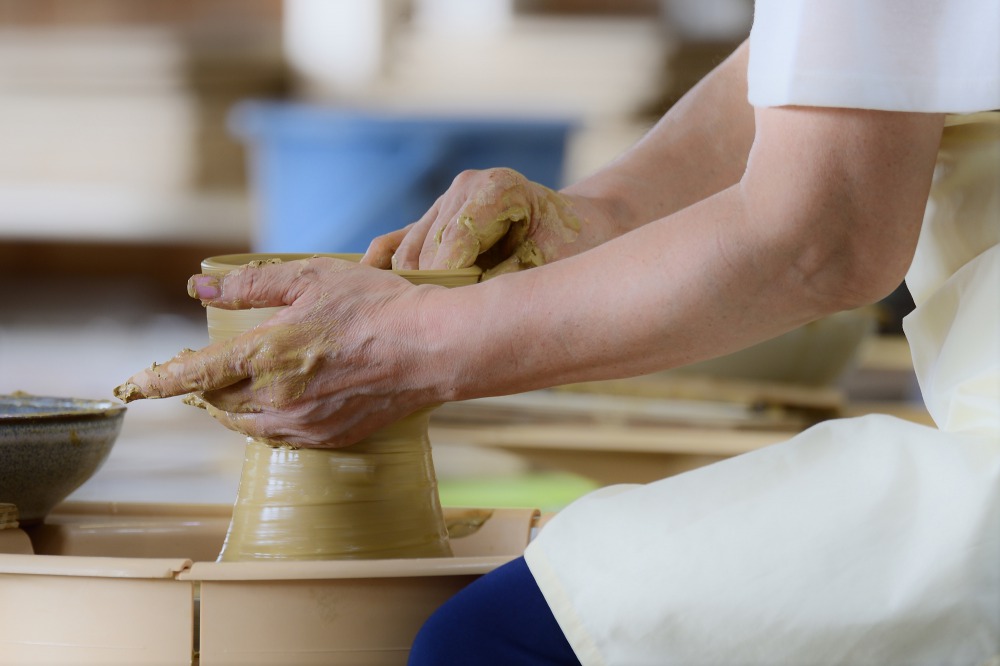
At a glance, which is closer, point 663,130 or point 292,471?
point 292,471

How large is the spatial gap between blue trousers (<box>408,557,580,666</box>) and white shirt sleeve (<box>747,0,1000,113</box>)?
1.21 ft

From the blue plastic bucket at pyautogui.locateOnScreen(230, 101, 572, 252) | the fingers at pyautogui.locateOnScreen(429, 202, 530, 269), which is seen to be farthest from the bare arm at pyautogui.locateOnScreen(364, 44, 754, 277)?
the blue plastic bucket at pyautogui.locateOnScreen(230, 101, 572, 252)

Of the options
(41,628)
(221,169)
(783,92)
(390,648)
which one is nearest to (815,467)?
(783,92)

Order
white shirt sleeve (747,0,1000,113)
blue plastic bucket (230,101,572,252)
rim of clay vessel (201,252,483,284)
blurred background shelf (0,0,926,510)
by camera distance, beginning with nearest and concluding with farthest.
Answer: white shirt sleeve (747,0,1000,113) < rim of clay vessel (201,252,483,284) < blue plastic bucket (230,101,572,252) < blurred background shelf (0,0,926,510)

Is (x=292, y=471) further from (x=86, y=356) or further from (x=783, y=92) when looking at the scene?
(x=86, y=356)

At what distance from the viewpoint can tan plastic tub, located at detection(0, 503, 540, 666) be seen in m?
0.87

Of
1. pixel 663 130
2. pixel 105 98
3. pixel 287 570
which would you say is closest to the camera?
pixel 287 570

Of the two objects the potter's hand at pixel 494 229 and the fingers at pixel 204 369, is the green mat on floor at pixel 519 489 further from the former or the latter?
the fingers at pixel 204 369

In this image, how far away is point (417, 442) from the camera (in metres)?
1.03

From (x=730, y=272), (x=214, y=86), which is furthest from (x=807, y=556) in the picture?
(x=214, y=86)

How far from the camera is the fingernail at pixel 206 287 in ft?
3.07

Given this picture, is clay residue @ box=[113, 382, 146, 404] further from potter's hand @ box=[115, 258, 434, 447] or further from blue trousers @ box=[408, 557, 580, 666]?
blue trousers @ box=[408, 557, 580, 666]

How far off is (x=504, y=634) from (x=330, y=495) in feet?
0.86

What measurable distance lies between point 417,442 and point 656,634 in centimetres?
35
